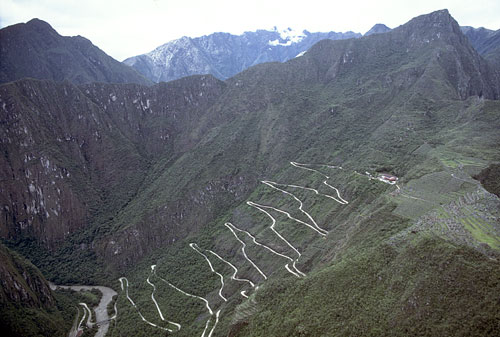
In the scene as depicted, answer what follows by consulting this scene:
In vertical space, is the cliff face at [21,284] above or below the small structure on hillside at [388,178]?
below

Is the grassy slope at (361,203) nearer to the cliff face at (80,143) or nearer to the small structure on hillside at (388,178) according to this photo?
the small structure on hillside at (388,178)

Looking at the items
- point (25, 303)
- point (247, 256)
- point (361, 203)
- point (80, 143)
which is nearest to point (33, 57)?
point (80, 143)

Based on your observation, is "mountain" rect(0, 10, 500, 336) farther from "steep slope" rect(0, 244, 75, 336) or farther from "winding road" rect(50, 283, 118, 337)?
"steep slope" rect(0, 244, 75, 336)

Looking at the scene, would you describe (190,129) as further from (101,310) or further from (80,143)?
(101,310)

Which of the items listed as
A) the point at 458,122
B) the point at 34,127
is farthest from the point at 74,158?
the point at 458,122

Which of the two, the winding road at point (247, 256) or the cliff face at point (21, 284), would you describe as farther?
the cliff face at point (21, 284)

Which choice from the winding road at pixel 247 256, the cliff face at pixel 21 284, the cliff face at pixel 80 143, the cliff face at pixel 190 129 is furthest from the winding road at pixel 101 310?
the cliff face at pixel 80 143

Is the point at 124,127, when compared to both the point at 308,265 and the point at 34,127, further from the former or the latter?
the point at 308,265

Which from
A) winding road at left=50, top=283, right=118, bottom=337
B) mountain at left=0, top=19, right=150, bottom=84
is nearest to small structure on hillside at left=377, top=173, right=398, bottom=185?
winding road at left=50, top=283, right=118, bottom=337
